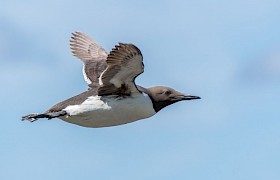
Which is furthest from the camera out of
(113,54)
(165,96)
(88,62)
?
(88,62)

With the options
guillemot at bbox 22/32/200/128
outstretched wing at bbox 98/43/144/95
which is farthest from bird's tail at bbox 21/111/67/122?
outstretched wing at bbox 98/43/144/95

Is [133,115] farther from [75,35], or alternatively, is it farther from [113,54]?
[75,35]

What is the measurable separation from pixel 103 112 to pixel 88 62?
3.95 meters

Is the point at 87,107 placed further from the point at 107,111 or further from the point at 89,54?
the point at 89,54

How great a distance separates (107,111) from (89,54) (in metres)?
4.67

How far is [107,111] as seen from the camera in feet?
63.9

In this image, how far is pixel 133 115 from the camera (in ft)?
64.1

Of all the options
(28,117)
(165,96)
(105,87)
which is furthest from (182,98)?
(28,117)

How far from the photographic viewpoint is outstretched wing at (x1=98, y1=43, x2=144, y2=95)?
18547 millimetres

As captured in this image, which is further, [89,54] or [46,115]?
[89,54]

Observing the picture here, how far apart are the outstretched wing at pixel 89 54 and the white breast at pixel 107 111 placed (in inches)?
92.1

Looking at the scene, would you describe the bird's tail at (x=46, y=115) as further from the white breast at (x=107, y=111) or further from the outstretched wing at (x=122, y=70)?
the outstretched wing at (x=122, y=70)

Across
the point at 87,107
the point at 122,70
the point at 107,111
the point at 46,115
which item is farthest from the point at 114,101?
the point at 46,115

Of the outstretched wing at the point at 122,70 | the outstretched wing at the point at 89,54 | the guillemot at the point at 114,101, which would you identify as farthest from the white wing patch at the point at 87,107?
the outstretched wing at the point at 89,54
